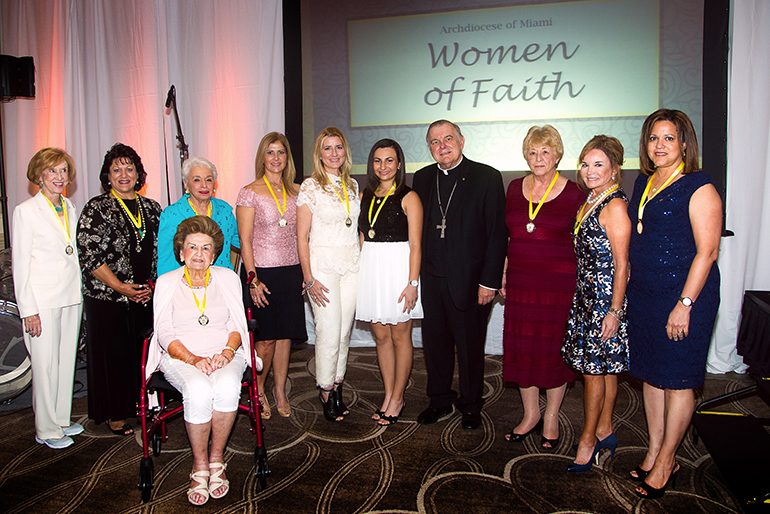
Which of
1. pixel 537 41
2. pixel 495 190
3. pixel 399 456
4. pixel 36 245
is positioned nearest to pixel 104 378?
pixel 36 245

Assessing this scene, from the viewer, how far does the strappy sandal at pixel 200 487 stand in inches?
95.7

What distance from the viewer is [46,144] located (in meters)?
5.17

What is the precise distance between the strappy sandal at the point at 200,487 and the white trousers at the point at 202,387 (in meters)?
0.26

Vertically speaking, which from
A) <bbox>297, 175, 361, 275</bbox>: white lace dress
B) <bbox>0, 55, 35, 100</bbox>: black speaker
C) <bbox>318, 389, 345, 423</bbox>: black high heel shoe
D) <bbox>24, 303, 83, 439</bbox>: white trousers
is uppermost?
<bbox>0, 55, 35, 100</bbox>: black speaker

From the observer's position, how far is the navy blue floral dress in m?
2.48

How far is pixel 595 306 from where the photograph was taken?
2.52 metres

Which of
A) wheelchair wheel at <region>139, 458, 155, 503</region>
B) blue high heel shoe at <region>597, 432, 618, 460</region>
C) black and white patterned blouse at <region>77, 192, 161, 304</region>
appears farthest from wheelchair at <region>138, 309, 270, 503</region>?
blue high heel shoe at <region>597, 432, 618, 460</region>

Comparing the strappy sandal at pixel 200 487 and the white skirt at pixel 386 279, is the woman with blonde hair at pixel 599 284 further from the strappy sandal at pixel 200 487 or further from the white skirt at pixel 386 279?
the strappy sandal at pixel 200 487

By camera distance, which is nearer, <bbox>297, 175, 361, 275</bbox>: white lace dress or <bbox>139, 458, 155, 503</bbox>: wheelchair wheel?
<bbox>139, 458, 155, 503</bbox>: wheelchair wheel

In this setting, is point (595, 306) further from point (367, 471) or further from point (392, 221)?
point (367, 471)

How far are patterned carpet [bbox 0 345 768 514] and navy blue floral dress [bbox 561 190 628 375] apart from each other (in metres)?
0.63

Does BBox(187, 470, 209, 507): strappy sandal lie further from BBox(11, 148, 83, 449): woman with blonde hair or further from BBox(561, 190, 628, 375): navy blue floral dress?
BBox(561, 190, 628, 375): navy blue floral dress

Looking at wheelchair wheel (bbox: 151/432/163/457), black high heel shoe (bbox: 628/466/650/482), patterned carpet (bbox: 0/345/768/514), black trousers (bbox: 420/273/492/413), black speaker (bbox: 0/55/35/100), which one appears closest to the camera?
patterned carpet (bbox: 0/345/768/514)

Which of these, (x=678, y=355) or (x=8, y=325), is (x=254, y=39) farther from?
(x=678, y=355)
